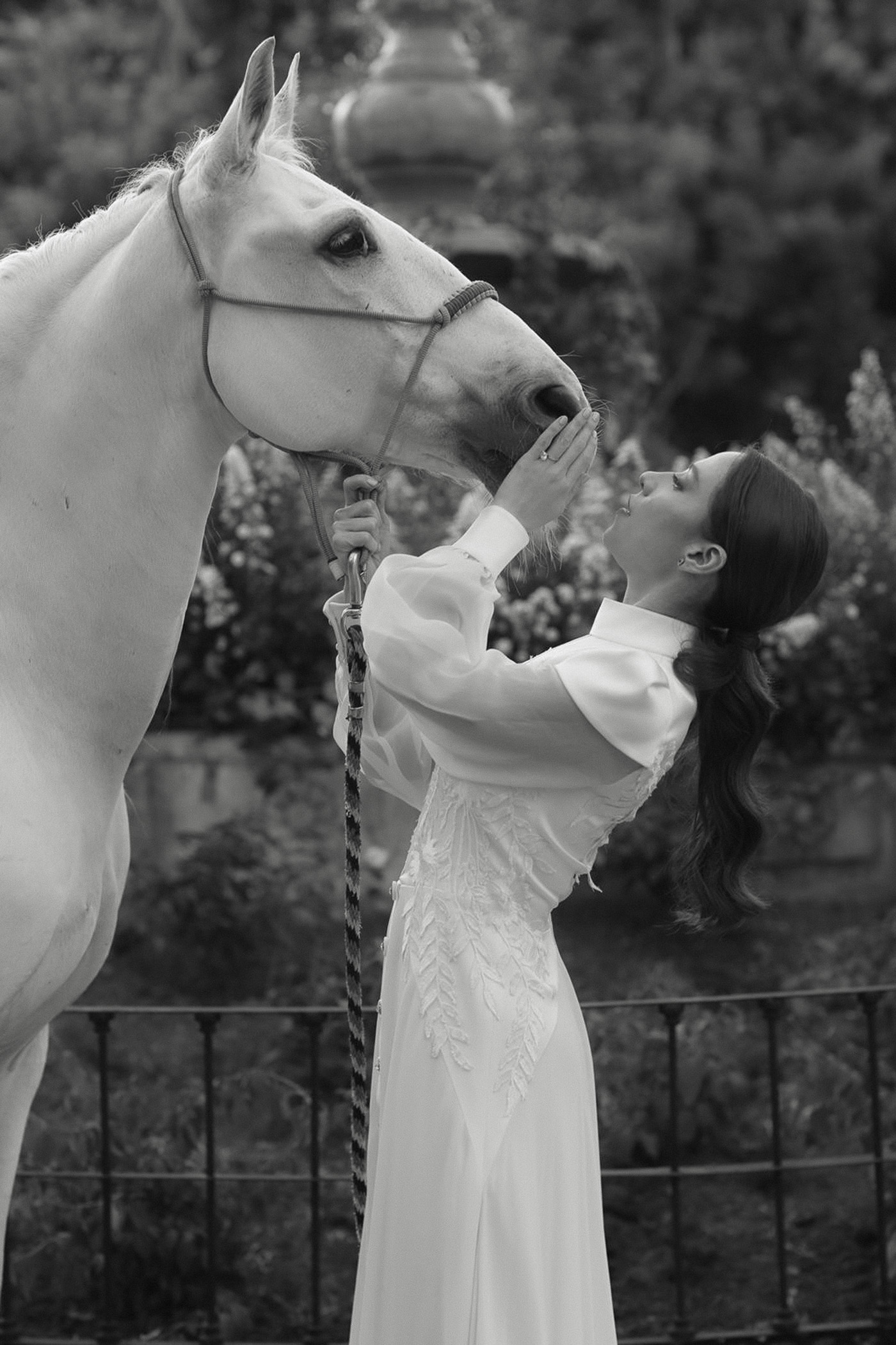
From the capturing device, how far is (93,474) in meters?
2.04

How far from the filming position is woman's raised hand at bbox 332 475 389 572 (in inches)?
83.4

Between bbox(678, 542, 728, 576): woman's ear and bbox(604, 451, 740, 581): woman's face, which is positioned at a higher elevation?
bbox(604, 451, 740, 581): woman's face

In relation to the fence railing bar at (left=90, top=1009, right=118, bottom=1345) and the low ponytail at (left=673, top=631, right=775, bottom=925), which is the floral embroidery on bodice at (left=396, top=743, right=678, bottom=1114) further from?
the fence railing bar at (left=90, top=1009, right=118, bottom=1345)

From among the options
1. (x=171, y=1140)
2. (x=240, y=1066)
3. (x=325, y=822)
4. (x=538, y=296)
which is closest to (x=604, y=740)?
(x=171, y=1140)

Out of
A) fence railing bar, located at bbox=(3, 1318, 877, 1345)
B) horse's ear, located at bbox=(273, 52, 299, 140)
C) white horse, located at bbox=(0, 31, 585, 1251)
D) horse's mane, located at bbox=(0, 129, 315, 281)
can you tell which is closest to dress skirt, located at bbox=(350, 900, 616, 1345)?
white horse, located at bbox=(0, 31, 585, 1251)

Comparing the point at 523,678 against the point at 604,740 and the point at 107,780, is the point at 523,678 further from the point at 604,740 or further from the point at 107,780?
the point at 107,780

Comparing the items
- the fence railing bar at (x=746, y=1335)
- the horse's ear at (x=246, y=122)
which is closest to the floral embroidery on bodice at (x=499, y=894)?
the horse's ear at (x=246, y=122)

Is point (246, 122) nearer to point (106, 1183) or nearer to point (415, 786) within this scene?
point (415, 786)

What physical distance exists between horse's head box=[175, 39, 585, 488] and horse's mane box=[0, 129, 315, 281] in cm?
6

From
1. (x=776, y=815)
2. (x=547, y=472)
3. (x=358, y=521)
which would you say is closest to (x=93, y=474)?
(x=358, y=521)

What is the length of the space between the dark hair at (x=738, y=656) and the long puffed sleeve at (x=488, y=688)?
6.6 inches

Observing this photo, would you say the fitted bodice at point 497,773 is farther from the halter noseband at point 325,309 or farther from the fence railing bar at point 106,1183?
the fence railing bar at point 106,1183

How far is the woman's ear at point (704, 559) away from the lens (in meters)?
2.21

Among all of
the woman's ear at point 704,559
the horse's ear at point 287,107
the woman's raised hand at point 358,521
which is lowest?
the woman's ear at point 704,559
